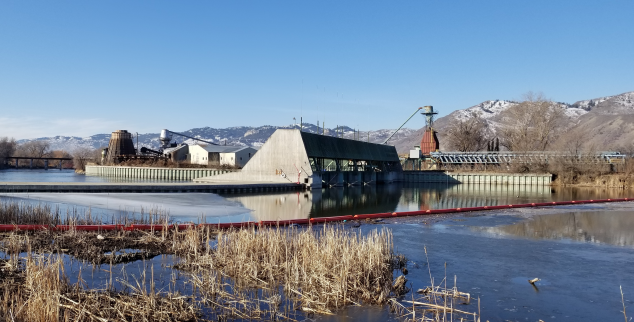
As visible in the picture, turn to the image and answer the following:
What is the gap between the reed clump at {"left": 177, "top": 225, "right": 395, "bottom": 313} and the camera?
8233 mm

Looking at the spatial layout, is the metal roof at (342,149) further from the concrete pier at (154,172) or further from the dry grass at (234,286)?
the dry grass at (234,286)

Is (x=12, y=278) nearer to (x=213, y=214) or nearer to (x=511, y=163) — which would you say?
(x=213, y=214)

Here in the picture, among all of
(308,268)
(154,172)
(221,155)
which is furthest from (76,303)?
(221,155)

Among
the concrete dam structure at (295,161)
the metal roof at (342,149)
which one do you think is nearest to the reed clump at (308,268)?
the concrete dam structure at (295,161)

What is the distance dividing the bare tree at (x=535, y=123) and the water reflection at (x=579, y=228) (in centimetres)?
5259

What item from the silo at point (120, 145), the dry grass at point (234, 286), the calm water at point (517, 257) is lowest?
the calm water at point (517, 257)

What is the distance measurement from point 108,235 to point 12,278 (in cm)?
504

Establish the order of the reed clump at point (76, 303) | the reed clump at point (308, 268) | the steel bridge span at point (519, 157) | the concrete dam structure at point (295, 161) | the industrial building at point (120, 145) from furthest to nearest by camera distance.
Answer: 1. the industrial building at point (120, 145)
2. the steel bridge span at point (519, 157)
3. the concrete dam structure at point (295, 161)
4. the reed clump at point (308, 268)
5. the reed clump at point (76, 303)

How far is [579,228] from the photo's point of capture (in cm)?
1806

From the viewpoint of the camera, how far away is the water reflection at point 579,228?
15.8 metres

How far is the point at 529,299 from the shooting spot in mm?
8695

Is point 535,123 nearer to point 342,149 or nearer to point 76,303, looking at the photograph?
point 342,149

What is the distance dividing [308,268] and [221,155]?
233ft

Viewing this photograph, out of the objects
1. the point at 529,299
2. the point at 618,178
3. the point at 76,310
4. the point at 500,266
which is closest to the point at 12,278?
the point at 76,310
